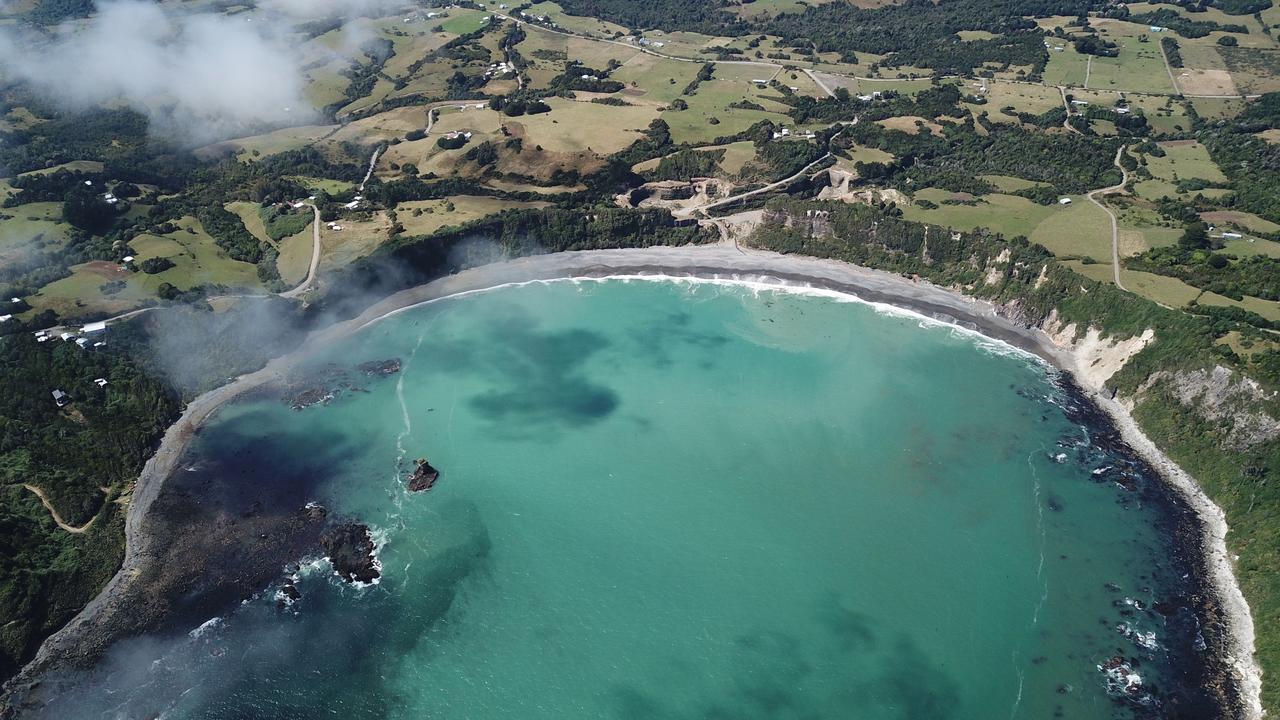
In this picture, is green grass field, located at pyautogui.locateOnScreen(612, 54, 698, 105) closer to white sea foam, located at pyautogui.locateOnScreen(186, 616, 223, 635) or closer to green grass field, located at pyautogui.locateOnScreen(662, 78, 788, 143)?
green grass field, located at pyautogui.locateOnScreen(662, 78, 788, 143)

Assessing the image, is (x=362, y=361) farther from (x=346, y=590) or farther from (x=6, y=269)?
(x=6, y=269)

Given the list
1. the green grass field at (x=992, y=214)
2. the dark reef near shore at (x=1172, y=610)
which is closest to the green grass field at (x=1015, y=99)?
the green grass field at (x=992, y=214)

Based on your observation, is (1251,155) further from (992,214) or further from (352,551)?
(352,551)

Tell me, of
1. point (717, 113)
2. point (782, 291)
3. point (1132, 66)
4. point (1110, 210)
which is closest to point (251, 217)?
point (782, 291)

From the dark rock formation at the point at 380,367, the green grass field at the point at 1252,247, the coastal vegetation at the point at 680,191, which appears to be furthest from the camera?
the green grass field at the point at 1252,247

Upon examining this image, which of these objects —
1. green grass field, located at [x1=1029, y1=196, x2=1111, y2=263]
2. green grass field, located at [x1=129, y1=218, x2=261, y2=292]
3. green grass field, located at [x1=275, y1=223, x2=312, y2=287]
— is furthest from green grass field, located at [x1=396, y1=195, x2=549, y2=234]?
green grass field, located at [x1=1029, y1=196, x2=1111, y2=263]

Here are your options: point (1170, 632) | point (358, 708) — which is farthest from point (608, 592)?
point (1170, 632)

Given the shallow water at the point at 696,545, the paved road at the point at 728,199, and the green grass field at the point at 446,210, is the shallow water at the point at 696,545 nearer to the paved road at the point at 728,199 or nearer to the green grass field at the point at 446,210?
the green grass field at the point at 446,210
